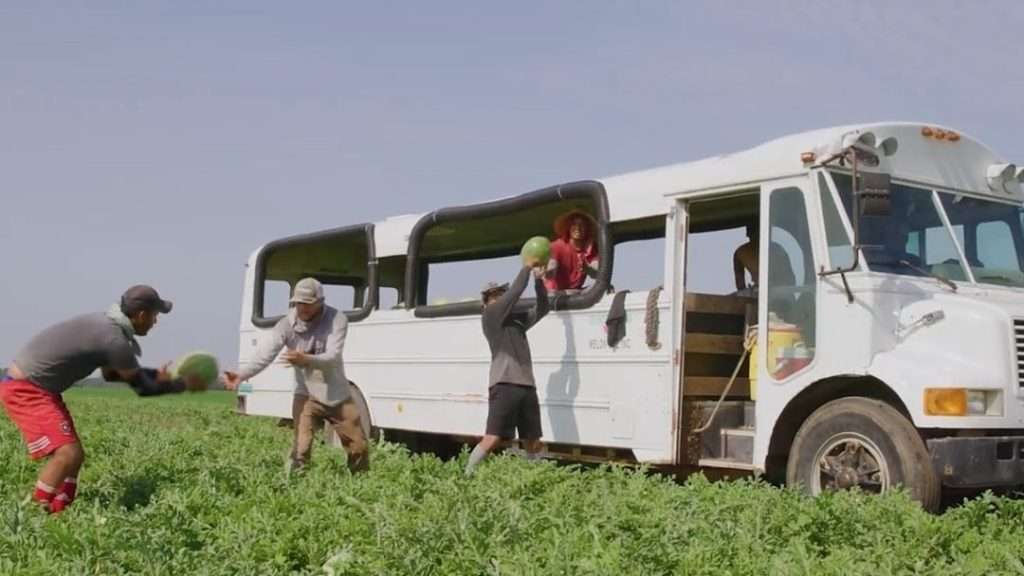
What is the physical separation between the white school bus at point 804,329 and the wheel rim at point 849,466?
1cm

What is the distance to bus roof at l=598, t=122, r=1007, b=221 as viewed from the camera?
30.6 feet

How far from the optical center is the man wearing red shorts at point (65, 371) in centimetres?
798

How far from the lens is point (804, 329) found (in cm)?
916

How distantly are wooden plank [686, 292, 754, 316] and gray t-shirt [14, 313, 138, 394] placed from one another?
4.58 meters

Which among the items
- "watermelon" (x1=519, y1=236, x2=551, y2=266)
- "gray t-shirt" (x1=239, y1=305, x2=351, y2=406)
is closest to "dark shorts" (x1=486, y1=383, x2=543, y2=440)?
"watermelon" (x1=519, y1=236, x2=551, y2=266)

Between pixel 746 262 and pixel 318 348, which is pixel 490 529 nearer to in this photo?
pixel 318 348

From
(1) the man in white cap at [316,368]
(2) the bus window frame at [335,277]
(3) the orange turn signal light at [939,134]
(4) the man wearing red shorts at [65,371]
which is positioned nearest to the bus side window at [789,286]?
(3) the orange turn signal light at [939,134]

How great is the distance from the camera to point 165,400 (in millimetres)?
35031

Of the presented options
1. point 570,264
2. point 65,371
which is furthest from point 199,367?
point 570,264

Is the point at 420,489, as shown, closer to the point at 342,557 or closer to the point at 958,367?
the point at 342,557

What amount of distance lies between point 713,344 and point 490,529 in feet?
14.6

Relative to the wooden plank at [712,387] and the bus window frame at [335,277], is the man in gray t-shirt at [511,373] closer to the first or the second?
the wooden plank at [712,387]

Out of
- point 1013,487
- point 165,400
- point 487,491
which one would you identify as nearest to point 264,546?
point 487,491

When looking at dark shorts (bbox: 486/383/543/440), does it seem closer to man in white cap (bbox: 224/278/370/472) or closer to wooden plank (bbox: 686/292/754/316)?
man in white cap (bbox: 224/278/370/472)
